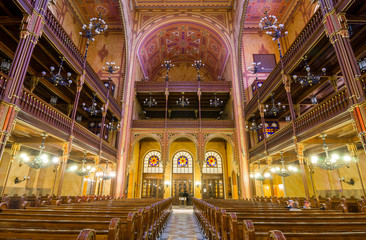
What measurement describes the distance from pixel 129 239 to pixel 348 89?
7668 millimetres

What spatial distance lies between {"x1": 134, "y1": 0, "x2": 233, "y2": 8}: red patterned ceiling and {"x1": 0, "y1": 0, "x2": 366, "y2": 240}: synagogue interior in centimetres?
11

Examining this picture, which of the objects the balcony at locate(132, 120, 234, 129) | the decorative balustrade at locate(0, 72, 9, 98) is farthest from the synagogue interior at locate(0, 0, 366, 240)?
the balcony at locate(132, 120, 234, 129)

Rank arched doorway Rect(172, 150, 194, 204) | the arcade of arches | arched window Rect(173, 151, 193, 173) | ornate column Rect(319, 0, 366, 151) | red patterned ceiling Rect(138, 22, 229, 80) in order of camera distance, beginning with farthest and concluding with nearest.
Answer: arched window Rect(173, 151, 193, 173), arched doorway Rect(172, 150, 194, 204), red patterned ceiling Rect(138, 22, 229, 80), the arcade of arches, ornate column Rect(319, 0, 366, 151)

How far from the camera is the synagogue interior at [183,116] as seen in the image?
5562 millimetres

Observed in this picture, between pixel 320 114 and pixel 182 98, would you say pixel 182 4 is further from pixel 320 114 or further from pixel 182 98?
pixel 320 114

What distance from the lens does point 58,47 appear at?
886 cm

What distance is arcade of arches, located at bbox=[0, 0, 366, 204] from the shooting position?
7344 mm

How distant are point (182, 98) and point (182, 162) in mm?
8423

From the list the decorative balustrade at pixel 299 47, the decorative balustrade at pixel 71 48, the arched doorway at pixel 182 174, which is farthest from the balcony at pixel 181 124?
the arched doorway at pixel 182 174

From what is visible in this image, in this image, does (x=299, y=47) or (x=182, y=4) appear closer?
(x=299, y=47)

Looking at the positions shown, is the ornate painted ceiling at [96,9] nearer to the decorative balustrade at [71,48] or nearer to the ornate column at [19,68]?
the decorative balustrade at [71,48]

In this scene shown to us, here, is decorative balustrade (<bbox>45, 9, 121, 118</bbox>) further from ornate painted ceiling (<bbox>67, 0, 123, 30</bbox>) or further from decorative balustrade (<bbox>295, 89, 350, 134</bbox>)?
decorative balustrade (<bbox>295, 89, 350, 134</bbox>)

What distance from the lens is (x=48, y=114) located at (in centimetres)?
830

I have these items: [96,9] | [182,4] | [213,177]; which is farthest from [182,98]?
[96,9]
